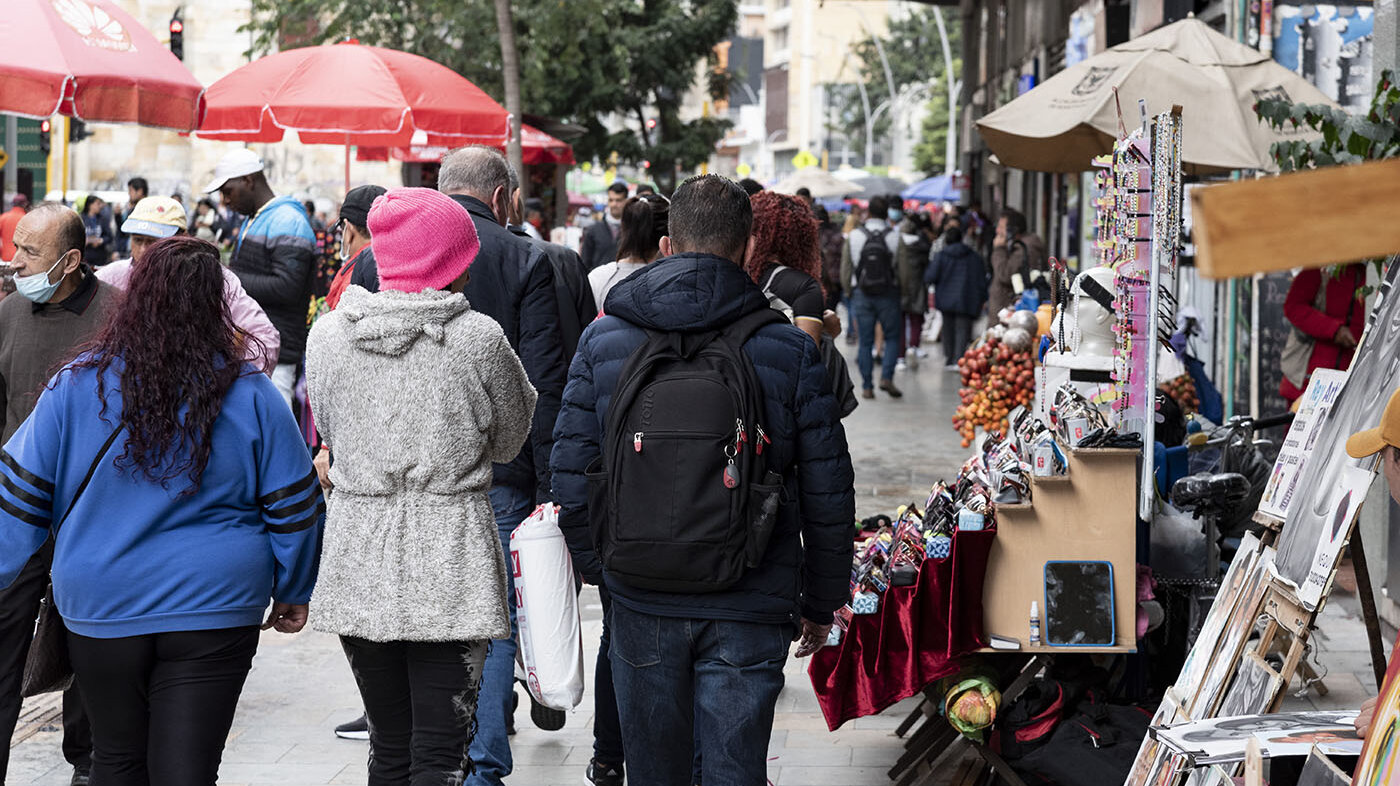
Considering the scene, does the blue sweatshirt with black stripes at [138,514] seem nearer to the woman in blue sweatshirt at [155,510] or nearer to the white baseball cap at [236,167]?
the woman in blue sweatshirt at [155,510]

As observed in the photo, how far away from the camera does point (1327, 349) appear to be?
759 centimetres

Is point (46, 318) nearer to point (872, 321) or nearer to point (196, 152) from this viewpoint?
point (872, 321)

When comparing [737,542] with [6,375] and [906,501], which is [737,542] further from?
[906,501]

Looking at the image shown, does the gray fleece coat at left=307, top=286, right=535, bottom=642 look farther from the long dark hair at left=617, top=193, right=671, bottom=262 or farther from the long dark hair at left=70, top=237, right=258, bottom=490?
the long dark hair at left=617, top=193, right=671, bottom=262

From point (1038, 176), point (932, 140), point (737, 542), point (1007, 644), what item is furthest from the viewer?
point (932, 140)

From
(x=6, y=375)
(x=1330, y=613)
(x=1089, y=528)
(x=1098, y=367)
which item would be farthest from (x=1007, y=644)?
(x=1330, y=613)

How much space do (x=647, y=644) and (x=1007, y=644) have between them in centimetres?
152

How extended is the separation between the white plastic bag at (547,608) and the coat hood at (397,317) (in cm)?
67

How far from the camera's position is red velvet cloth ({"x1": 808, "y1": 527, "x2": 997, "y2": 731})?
477cm

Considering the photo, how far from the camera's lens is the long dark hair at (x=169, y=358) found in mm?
3561

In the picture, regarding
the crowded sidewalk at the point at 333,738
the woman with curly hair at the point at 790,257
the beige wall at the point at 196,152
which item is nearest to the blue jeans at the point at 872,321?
the crowded sidewalk at the point at 333,738

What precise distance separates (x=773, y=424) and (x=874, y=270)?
1284 centimetres

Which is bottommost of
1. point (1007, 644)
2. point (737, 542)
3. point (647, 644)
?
point (1007, 644)

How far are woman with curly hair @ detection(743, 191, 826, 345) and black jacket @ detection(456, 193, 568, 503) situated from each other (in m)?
1.08
